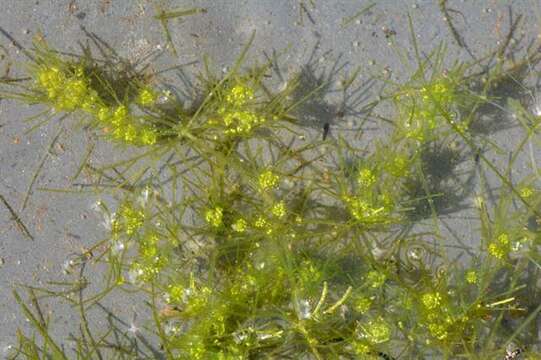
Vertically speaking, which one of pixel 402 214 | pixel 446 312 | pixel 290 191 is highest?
pixel 290 191

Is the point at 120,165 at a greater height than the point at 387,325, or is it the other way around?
the point at 120,165

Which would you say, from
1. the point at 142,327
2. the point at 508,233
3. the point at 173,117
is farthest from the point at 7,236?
the point at 508,233

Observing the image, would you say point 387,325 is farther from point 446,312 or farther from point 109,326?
point 109,326

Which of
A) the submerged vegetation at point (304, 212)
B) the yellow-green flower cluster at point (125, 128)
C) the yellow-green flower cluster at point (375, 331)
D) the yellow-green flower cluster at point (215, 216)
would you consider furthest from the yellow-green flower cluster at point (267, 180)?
the yellow-green flower cluster at point (375, 331)

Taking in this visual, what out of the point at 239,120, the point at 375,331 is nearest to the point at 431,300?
the point at 375,331

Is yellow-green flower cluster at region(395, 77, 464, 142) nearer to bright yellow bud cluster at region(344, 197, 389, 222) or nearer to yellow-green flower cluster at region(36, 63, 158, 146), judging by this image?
bright yellow bud cluster at region(344, 197, 389, 222)

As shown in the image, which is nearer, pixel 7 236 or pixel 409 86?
pixel 409 86

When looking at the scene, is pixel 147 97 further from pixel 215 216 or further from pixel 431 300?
pixel 431 300

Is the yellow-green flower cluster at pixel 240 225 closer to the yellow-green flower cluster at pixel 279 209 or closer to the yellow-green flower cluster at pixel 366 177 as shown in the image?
the yellow-green flower cluster at pixel 279 209
